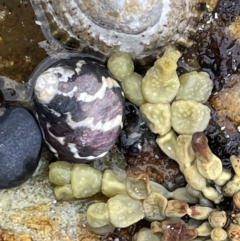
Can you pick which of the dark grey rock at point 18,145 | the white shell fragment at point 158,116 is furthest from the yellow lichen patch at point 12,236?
the white shell fragment at point 158,116

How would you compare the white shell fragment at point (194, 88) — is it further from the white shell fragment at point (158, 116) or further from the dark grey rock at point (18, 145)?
the dark grey rock at point (18, 145)

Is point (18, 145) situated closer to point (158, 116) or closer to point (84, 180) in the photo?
point (84, 180)

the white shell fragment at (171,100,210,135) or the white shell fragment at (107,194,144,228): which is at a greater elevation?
the white shell fragment at (171,100,210,135)

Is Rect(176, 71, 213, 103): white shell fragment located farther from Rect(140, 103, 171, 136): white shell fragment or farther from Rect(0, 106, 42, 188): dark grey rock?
Rect(0, 106, 42, 188): dark grey rock

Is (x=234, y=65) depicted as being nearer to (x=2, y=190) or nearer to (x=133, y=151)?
(x=133, y=151)

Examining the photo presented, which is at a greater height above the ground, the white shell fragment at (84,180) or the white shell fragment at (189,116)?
the white shell fragment at (189,116)

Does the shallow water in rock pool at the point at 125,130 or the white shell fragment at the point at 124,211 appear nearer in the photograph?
the white shell fragment at the point at 124,211

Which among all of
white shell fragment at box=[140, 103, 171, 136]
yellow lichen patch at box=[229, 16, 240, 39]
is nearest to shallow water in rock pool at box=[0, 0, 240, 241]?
yellow lichen patch at box=[229, 16, 240, 39]
